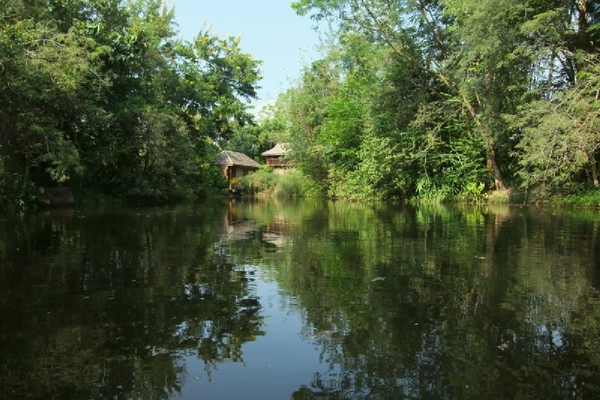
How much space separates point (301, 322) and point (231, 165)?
52832mm

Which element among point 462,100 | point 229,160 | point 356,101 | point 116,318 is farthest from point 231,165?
point 116,318

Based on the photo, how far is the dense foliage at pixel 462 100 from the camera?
19891 mm

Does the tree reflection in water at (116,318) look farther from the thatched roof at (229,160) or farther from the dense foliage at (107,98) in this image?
the thatched roof at (229,160)

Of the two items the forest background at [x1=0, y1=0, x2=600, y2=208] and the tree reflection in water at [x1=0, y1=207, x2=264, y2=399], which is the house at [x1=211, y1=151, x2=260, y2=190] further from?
the tree reflection in water at [x1=0, y1=207, x2=264, y2=399]

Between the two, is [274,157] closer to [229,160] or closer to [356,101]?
[229,160]

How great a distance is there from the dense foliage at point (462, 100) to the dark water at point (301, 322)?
1249cm

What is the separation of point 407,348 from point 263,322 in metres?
1.46

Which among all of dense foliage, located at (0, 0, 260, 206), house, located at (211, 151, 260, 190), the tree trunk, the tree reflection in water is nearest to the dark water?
the tree reflection in water

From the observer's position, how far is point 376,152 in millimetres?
32000

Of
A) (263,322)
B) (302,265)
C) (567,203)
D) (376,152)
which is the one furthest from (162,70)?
(263,322)

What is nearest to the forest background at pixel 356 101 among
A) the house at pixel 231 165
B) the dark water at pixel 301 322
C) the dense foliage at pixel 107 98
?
the dense foliage at pixel 107 98

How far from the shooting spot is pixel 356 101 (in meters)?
37.7

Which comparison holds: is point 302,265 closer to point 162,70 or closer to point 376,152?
point 376,152

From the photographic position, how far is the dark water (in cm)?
349
